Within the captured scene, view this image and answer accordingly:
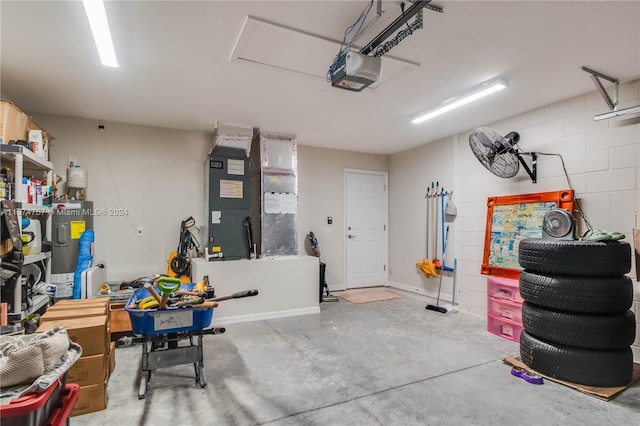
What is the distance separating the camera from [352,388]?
102 inches

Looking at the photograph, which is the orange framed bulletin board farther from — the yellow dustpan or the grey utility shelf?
the grey utility shelf

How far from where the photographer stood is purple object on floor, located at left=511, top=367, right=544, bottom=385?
2.67 metres

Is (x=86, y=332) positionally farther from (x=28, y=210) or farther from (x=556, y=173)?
(x=556, y=173)

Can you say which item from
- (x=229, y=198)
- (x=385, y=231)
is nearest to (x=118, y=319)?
(x=229, y=198)

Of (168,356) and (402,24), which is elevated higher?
(402,24)

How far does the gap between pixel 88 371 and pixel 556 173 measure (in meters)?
4.81

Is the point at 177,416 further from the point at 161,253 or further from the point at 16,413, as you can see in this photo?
the point at 161,253

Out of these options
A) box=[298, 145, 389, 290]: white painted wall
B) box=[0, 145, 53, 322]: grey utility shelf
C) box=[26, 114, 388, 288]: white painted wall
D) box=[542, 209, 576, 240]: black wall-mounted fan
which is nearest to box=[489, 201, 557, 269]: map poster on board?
box=[542, 209, 576, 240]: black wall-mounted fan

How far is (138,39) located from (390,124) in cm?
318

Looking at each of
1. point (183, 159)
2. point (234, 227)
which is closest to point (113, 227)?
point (183, 159)

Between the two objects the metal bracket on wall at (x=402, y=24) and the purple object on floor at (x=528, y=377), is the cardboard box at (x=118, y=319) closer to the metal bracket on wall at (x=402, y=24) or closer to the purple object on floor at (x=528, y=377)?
the metal bracket on wall at (x=402, y=24)

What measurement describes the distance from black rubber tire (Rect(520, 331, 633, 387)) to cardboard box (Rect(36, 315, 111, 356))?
11.3 ft

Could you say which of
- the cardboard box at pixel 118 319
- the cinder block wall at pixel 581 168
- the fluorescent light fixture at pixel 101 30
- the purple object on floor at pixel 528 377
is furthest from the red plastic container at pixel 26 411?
the cinder block wall at pixel 581 168

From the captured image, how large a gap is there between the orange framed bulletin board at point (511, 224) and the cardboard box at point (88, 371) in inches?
167
